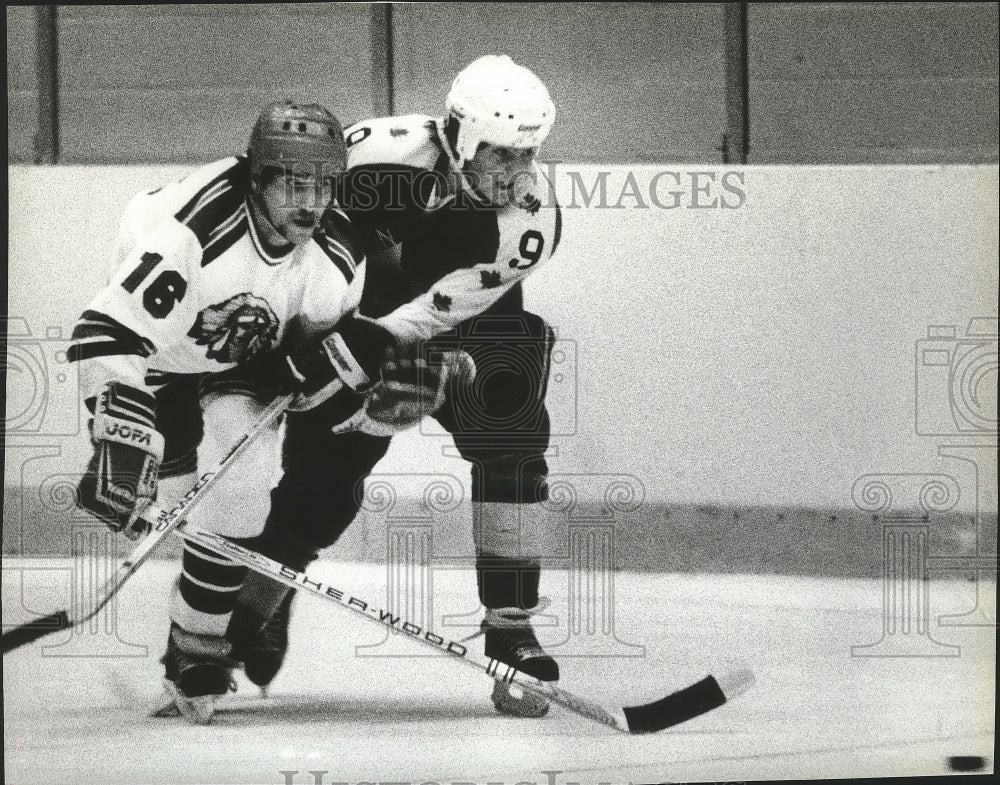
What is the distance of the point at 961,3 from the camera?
9.94ft

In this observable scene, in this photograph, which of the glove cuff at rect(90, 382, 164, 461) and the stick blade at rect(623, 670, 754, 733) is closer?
the glove cuff at rect(90, 382, 164, 461)

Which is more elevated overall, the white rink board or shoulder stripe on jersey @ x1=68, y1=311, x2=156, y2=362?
shoulder stripe on jersey @ x1=68, y1=311, x2=156, y2=362

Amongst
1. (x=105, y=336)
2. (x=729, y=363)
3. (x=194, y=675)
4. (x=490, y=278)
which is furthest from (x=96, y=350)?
(x=729, y=363)

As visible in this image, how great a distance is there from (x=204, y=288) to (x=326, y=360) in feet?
0.99

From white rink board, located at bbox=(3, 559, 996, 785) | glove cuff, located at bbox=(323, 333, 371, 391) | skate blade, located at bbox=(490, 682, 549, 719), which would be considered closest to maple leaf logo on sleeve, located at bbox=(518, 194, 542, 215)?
glove cuff, located at bbox=(323, 333, 371, 391)

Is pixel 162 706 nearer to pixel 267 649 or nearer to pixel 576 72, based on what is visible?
pixel 267 649

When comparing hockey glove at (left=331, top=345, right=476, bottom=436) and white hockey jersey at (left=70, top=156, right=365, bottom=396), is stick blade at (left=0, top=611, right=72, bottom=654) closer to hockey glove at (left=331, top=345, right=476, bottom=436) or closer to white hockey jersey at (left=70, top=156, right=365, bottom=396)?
white hockey jersey at (left=70, top=156, right=365, bottom=396)

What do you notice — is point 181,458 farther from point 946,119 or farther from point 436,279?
point 946,119

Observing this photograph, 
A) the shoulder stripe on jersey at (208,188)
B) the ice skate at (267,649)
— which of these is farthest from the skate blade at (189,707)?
the shoulder stripe on jersey at (208,188)

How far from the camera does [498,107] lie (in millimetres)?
2877

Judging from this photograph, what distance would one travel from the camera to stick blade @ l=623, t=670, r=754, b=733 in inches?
117

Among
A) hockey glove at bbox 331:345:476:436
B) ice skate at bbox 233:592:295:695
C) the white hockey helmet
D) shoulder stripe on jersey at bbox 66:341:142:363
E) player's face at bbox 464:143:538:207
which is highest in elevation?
the white hockey helmet

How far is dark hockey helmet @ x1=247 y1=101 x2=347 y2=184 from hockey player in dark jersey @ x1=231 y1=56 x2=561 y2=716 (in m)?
0.04

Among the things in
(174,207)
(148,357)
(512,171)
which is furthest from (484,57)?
(148,357)
